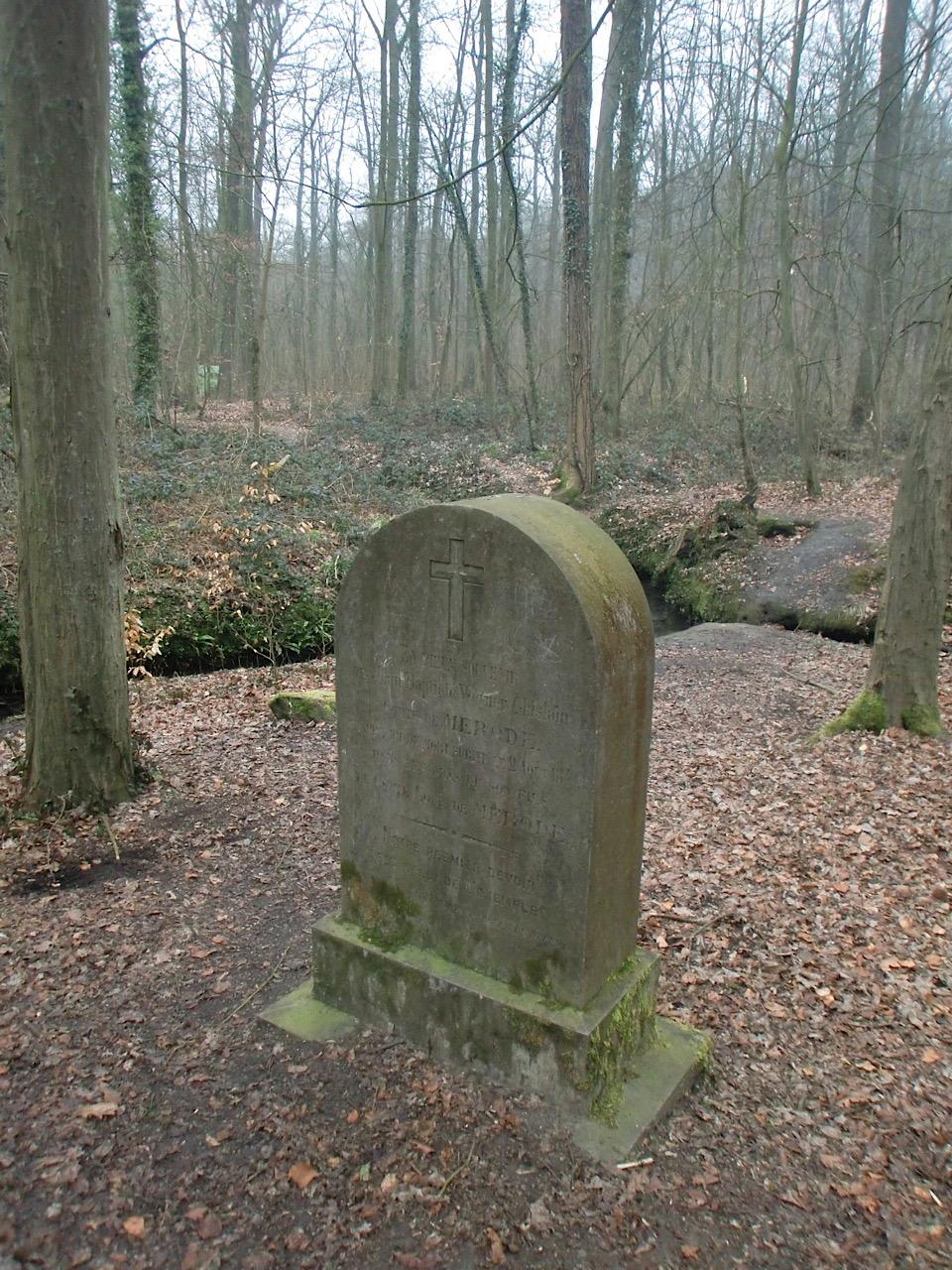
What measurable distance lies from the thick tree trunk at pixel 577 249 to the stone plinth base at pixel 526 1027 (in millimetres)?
13858

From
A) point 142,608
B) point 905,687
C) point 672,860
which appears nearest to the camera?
point 672,860

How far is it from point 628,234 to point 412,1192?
70.7 feet

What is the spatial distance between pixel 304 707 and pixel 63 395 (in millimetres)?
3640

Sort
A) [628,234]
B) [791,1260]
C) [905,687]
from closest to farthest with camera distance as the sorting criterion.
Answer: [791,1260], [905,687], [628,234]

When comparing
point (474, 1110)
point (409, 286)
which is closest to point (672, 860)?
point (474, 1110)

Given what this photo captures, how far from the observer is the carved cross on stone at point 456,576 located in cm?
312

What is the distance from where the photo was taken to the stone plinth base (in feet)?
10.1

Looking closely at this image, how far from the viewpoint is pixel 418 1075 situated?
3.33 m

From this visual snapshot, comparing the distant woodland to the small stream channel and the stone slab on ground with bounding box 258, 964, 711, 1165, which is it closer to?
the small stream channel

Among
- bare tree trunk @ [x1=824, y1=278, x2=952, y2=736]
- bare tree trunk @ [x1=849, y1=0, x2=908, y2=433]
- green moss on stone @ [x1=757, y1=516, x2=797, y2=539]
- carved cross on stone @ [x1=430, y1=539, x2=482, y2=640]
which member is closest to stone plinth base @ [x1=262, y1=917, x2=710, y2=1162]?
carved cross on stone @ [x1=430, y1=539, x2=482, y2=640]

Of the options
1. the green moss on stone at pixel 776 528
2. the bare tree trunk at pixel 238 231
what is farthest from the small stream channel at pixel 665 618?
the bare tree trunk at pixel 238 231

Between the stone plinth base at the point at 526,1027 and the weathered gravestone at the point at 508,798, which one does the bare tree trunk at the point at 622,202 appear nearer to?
the weathered gravestone at the point at 508,798

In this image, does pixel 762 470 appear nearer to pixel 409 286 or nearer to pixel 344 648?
pixel 409 286

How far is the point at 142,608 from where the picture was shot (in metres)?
10.4
